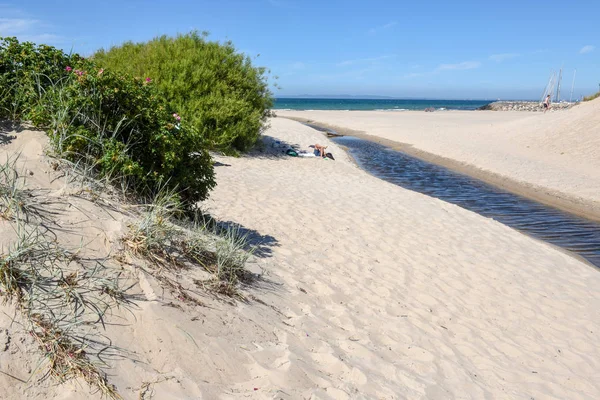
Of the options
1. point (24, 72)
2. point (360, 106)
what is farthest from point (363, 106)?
point (24, 72)

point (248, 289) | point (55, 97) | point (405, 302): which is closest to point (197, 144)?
point (55, 97)

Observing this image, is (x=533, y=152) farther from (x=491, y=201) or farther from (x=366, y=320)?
(x=366, y=320)

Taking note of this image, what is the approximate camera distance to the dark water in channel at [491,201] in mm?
10750

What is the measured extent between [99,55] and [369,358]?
16977 mm

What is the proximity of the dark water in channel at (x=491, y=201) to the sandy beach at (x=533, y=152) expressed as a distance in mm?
835

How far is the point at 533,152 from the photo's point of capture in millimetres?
22000

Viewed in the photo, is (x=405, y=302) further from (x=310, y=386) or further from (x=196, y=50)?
(x=196, y=50)

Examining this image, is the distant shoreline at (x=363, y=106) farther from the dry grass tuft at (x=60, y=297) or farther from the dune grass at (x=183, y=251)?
the dry grass tuft at (x=60, y=297)

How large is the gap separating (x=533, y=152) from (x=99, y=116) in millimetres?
20992

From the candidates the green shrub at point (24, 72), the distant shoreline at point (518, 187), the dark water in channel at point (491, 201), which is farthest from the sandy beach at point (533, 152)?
the green shrub at point (24, 72)

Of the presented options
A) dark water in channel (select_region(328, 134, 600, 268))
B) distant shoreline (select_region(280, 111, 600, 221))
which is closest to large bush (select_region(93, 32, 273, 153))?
dark water in channel (select_region(328, 134, 600, 268))

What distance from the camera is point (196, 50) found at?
16047 mm

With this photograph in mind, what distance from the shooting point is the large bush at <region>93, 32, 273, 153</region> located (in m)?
15.0

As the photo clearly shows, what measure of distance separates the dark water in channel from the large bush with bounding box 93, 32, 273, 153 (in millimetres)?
5186
